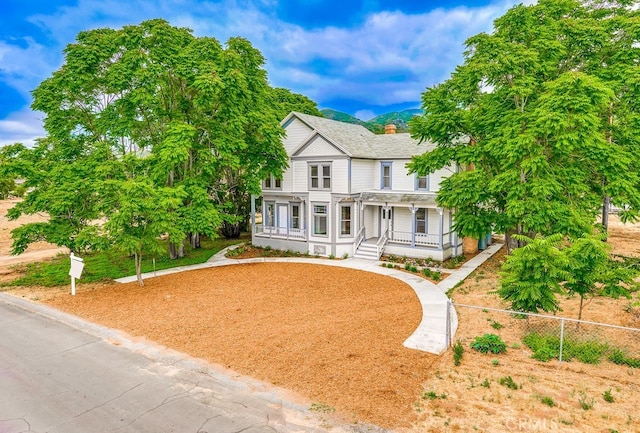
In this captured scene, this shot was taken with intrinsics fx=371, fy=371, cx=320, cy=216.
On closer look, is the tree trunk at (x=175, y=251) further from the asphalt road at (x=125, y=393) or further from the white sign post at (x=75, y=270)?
the asphalt road at (x=125, y=393)

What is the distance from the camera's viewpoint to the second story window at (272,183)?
2569cm

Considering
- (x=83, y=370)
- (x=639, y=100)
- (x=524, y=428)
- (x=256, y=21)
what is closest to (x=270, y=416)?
(x=524, y=428)

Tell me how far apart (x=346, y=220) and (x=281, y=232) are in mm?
4924

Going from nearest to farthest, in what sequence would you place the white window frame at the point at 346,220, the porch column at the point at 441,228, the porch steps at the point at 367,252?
the porch column at the point at 441,228
the porch steps at the point at 367,252
the white window frame at the point at 346,220

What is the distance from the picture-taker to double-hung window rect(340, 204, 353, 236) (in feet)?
77.5

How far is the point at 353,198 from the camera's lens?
913 inches

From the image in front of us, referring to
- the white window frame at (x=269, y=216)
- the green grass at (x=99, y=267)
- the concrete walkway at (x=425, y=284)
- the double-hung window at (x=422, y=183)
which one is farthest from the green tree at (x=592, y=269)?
the white window frame at (x=269, y=216)

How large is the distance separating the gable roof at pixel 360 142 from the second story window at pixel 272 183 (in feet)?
A: 8.56

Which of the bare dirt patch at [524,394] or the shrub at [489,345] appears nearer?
the bare dirt patch at [524,394]

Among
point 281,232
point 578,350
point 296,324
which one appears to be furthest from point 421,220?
point 578,350

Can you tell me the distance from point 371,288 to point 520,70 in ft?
36.4

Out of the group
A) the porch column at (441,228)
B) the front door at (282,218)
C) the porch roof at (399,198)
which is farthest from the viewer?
the front door at (282,218)

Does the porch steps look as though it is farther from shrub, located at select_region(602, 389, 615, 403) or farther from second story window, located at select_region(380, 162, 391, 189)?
shrub, located at select_region(602, 389, 615, 403)

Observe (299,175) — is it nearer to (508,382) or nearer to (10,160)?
(10,160)
